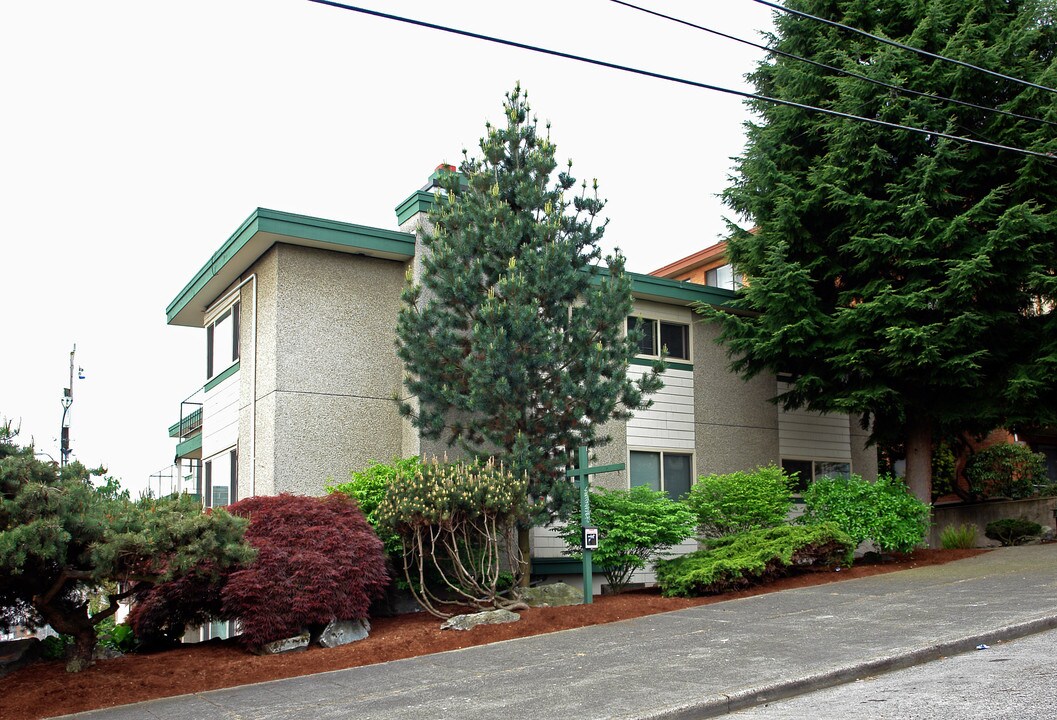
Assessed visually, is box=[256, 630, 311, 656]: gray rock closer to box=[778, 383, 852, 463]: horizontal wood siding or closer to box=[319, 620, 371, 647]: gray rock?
box=[319, 620, 371, 647]: gray rock

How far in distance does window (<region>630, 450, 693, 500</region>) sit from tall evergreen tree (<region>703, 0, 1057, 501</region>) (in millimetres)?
2317

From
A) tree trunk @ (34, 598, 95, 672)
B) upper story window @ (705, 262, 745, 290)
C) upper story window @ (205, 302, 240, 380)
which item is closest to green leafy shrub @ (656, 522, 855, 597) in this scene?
tree trunk @ (34, 598, 95, 672)

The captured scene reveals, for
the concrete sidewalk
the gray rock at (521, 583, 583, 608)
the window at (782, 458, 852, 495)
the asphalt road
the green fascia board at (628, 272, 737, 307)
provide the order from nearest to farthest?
1. the asphalt road
2. the concrete sidewalk
3. the gray rock at (521, 583, 583, 608)
4. the green fascia board at (628, 272, 737, 307)
5. the window at (782, 458, 852, 495)

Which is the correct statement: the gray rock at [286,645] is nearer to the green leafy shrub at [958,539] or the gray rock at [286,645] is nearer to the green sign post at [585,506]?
the green sign post at [585,506]

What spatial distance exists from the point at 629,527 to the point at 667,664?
503cm

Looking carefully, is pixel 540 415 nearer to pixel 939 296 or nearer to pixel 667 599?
pixel 667 599

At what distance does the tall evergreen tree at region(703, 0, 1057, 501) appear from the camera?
15906 millimetres

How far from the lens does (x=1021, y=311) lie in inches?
668

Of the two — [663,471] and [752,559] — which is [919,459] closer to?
[663,471]

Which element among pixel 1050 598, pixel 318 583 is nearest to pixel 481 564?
pixel 318 583

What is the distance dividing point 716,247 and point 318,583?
2117 cm

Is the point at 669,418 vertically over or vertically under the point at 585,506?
over

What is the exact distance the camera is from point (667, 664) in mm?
9195

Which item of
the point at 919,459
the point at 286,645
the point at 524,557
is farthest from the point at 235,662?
the point at 919,459
